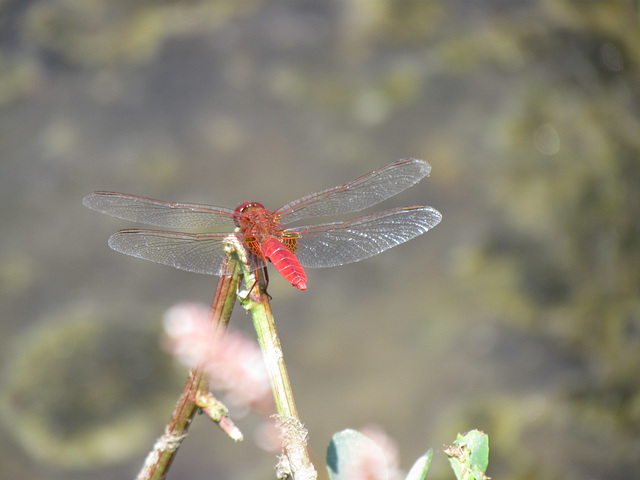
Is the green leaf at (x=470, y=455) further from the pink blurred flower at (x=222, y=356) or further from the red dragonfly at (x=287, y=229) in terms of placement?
the red dragonfly at (x=287, y=229)

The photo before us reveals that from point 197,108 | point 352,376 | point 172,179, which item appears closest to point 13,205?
point 172,179

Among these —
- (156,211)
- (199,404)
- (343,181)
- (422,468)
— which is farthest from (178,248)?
(343,181)

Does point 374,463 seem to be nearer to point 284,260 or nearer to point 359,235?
point 284,260

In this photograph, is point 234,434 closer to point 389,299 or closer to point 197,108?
point 389,299

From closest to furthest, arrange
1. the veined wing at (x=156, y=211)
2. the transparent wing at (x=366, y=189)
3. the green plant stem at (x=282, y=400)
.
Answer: the green plant stem at (x=282, y=400) → the veined wing at (x=156, y=211) → the transparent wing at (x=366, y=189)

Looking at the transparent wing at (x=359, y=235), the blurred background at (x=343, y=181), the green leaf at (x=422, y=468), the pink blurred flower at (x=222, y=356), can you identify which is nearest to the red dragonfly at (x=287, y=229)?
the transparent wing at (x=359, y=235)

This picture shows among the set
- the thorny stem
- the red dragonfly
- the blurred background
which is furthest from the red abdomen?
the blurred background
